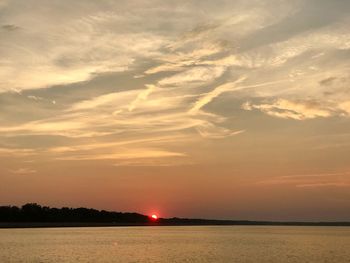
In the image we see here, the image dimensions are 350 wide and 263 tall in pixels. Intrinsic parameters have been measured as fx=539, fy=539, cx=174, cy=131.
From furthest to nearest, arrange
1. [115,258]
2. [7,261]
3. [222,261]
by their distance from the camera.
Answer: [115,258] → [222,261] → [7,261]

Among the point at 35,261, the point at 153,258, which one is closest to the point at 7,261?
the point at 35,261

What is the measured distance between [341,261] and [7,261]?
175 feet

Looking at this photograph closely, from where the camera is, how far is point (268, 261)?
87.7 m

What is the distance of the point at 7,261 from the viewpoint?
81500 mm

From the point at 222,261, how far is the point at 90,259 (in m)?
22.2

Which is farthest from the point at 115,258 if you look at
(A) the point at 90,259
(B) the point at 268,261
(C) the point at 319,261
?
(C) the point at 319,261

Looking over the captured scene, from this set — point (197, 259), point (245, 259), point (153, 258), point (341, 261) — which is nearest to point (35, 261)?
point (153, 258)

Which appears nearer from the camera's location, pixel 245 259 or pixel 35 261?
pixel 35 261

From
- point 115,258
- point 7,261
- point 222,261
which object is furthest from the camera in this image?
point 115,258

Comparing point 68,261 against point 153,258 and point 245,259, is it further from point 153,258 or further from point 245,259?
point 245,259

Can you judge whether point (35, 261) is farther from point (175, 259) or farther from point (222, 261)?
point (222, 261)

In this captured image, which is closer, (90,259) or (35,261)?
(35,261)

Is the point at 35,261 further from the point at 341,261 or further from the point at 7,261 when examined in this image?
the point at 341,261

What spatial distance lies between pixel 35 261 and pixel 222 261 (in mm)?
29296
